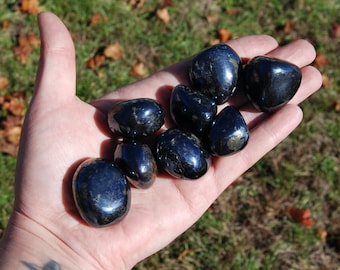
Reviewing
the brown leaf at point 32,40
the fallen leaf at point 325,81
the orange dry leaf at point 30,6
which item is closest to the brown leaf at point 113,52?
the brown leaf at point 32,40

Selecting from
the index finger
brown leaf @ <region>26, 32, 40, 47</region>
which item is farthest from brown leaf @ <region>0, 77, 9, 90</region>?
the index finger

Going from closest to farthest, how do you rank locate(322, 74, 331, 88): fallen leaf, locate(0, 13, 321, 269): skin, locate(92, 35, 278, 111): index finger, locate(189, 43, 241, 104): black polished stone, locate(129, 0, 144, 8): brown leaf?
locate(0, 13, 321, 269): skin
locate(189, 43, 241, 104): black polished stone
locate(92, 35, 278, 111): index finger
locate(322, 74, 331, 88): fallen leaf
locate(129, 0, 144, 8): brown leaf

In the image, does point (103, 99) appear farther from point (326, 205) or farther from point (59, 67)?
point (326, 205)

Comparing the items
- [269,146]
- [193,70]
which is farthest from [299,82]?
[193,70]

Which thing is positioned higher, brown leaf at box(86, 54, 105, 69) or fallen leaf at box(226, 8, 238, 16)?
fallen leaf at box(226, 8, 238, 16)

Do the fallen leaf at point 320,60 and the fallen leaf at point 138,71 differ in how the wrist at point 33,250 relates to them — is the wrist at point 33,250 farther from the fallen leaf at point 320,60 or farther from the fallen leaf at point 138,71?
the fallen leaf at point 320,60

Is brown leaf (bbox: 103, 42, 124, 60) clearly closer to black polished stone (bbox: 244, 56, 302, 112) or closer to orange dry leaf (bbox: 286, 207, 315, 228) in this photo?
black polished stone (bbox: 244, 56, 302, 112)

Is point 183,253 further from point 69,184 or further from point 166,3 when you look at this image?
point 166,3
